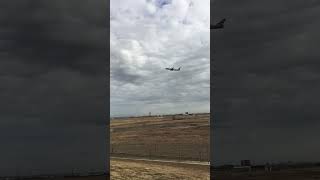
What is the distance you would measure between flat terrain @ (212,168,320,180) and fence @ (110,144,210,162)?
430 cm

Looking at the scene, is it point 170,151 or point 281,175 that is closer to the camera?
point 281,175

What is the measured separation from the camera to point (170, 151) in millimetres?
68188

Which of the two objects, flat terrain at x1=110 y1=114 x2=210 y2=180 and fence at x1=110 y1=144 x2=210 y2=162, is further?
fence at x1=110 y1=144 x2=210 y2=162

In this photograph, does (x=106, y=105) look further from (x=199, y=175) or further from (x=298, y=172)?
(x=298, y=172)

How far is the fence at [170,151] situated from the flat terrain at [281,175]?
4.30 meters

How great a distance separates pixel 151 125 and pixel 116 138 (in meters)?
28.4

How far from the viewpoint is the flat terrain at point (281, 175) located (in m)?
53.0

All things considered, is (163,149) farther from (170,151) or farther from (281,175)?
(281,175)

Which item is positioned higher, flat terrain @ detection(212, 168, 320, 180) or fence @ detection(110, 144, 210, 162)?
fence @ detection(110, 144, 210, 162)

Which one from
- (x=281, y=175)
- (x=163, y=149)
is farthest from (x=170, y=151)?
(x=281, y=175)

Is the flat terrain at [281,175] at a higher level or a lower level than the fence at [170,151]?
lower

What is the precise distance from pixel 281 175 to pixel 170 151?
54.3ft

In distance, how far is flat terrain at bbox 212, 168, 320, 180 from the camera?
5303 cm

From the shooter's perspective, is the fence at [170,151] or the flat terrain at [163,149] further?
the fence at [170,151]
